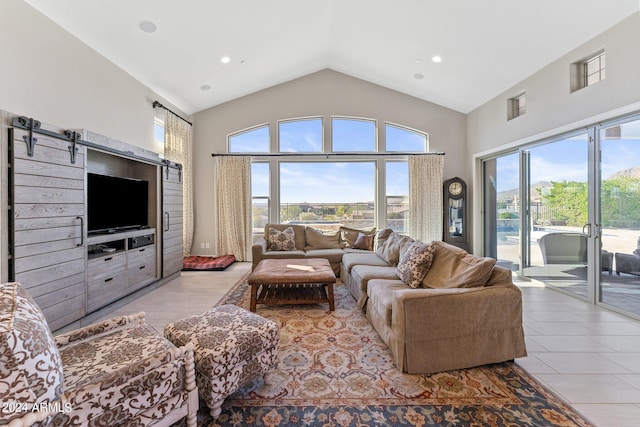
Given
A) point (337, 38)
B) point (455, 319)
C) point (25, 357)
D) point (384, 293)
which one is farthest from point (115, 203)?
point (337, 38)

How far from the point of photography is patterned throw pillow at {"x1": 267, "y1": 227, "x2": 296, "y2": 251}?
481cm

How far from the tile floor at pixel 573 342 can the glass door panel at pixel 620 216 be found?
282 mm

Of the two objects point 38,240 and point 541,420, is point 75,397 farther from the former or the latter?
point 541,420

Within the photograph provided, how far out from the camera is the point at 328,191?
6.08m

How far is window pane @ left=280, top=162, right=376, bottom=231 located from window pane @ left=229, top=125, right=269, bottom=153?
→ 26.1 inches

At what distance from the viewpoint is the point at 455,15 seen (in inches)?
136

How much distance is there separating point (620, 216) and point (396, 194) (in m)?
3.48

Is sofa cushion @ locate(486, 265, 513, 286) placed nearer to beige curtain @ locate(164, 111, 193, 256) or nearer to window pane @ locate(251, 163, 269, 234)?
window pane @ locate(251, 163, 269, 234)

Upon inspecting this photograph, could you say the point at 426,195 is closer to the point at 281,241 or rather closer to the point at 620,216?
the point at 620,216

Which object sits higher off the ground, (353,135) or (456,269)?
(353,135)

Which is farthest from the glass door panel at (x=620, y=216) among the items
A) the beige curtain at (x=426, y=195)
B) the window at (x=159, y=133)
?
the window at (x=159, y=133)

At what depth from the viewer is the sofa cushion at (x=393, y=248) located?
3485 millimetres

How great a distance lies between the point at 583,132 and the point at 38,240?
582 centimetres


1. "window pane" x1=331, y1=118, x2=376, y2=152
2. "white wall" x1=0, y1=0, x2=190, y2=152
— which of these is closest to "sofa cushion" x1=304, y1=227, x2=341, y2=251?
"window pane" x1=331, y1=118, x2=376, y2=152
